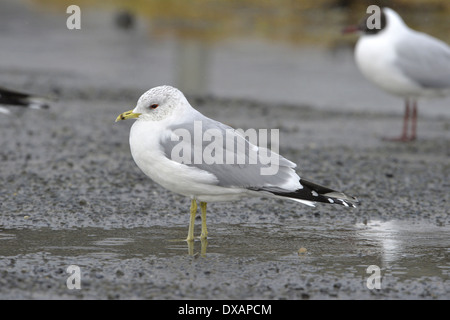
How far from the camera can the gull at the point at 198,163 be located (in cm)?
581

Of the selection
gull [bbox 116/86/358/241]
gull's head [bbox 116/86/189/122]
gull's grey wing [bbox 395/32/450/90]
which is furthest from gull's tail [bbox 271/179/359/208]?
gull's grey wing [bbox 395/32/450/90]

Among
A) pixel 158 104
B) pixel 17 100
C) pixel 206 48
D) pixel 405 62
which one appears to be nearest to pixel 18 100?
pixel 17 100

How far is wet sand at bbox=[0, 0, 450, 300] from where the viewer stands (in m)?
5.17

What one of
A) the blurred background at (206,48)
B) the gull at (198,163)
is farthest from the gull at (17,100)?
the gull at (198,163)

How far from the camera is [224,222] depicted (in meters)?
6.71

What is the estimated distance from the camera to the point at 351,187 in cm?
796

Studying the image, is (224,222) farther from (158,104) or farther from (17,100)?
(17,100)

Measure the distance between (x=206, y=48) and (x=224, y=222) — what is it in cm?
1199

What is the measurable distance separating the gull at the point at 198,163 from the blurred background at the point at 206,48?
7.25m

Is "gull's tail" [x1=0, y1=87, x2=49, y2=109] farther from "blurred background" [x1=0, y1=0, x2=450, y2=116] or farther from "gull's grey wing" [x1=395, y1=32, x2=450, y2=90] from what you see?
"gull's grey wing" [x1=395, y1=32, x2=450, y2=90]

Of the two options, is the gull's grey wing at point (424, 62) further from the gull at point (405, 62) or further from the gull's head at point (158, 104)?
the gull's head at point (158, 104)

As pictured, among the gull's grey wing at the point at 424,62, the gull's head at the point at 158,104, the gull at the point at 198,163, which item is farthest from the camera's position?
the gull's grey wing at the point at 424,62

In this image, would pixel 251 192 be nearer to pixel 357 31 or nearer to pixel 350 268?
pixel 350 268
